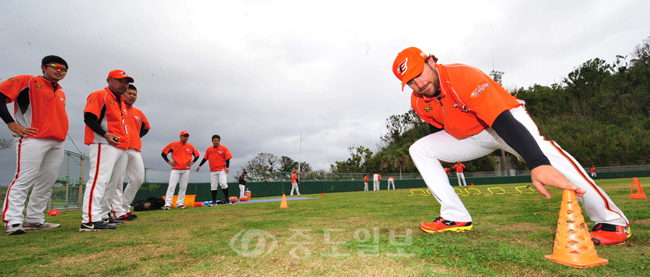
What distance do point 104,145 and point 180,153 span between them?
394cm

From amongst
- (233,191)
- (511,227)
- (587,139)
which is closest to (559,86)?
(587,139)

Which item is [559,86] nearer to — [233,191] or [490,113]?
[233,191]

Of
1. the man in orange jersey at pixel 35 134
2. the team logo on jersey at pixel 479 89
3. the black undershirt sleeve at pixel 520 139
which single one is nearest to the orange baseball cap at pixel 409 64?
the team logo on jersey at pixel 479 89

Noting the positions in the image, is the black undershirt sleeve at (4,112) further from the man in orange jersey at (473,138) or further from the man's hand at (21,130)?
the man in orange jersey at (473,138)

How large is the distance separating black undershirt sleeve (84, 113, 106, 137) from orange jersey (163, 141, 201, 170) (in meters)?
4.07

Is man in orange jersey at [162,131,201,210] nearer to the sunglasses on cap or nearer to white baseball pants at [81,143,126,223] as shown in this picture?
white baseball pants at [81,143,126,223]

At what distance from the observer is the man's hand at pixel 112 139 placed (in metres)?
4.09

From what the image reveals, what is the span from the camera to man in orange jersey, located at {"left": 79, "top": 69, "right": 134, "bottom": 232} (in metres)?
3.91

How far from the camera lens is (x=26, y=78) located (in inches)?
158

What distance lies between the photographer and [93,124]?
406 cm

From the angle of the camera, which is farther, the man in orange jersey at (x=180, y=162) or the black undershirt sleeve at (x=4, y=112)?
the man in orange jersey at (x=180, y=162)

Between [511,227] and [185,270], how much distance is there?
2791 mm

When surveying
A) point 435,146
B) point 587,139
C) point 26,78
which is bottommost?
point 435,146

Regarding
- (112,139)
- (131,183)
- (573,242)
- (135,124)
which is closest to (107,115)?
(112,139)
